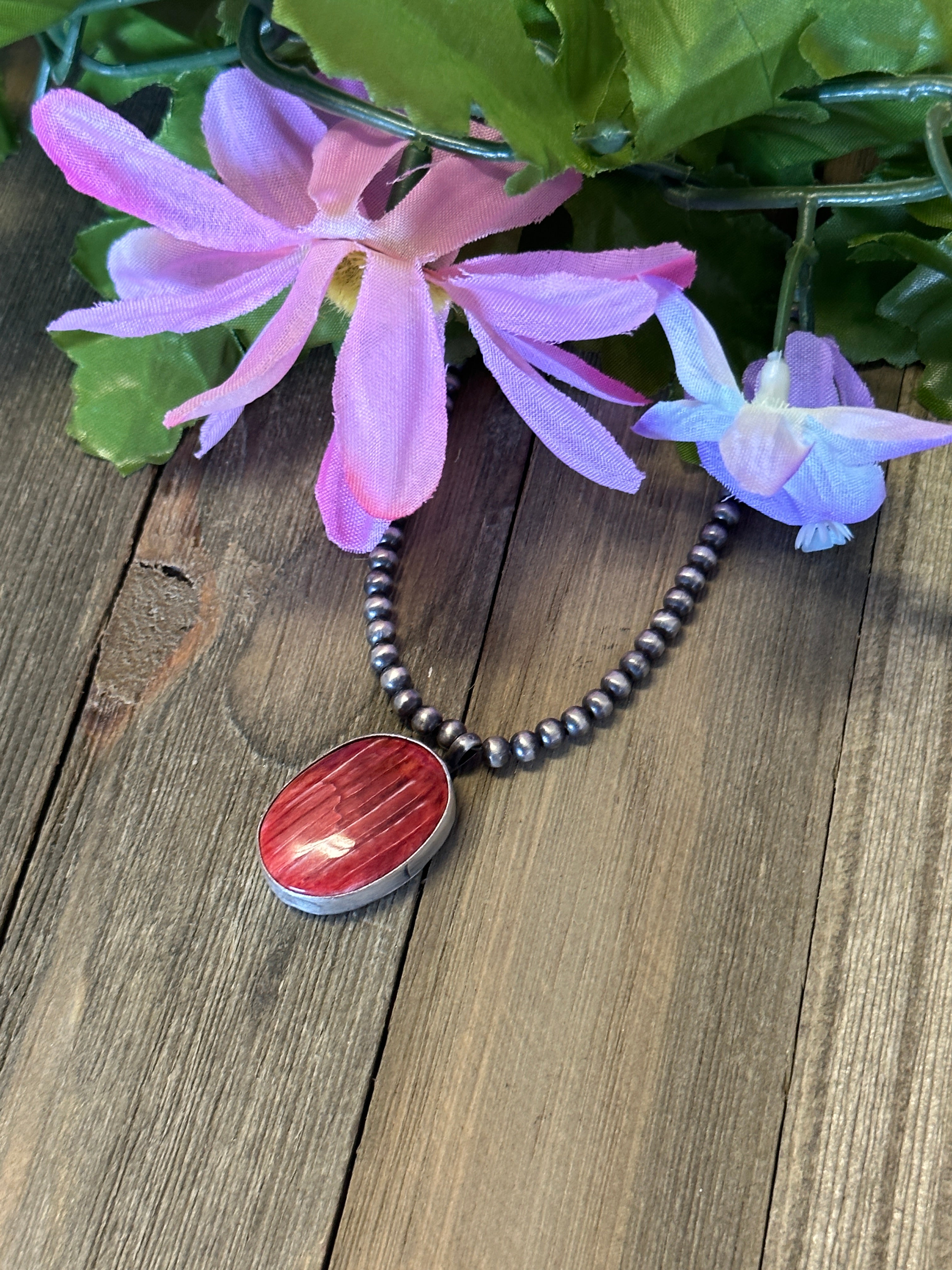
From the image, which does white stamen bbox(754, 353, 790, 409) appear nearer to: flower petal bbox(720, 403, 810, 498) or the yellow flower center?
flower petal bbox(720, 403, 810, 498)

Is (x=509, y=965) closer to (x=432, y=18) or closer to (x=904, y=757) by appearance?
(x=904, y=757)

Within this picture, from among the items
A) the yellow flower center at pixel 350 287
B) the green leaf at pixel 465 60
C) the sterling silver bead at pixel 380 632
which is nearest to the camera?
the green leaf at pixel 465 60

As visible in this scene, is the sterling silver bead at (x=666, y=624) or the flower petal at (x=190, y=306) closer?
the flower petal at (x=190, y=306)

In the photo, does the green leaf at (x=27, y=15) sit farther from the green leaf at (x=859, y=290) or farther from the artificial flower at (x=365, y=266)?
the green leaf at (x=859, y=290)

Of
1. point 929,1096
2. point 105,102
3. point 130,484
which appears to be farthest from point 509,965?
point 105,102

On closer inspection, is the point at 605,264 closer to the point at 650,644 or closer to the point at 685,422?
the point at 685,422

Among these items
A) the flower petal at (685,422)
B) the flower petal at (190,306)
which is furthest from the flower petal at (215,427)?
the flower petal at (685,422)

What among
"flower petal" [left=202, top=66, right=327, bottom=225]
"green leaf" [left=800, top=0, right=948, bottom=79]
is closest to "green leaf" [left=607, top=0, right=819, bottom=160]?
"green leaf" [left=800, top=0, right=948, bottom=79]
